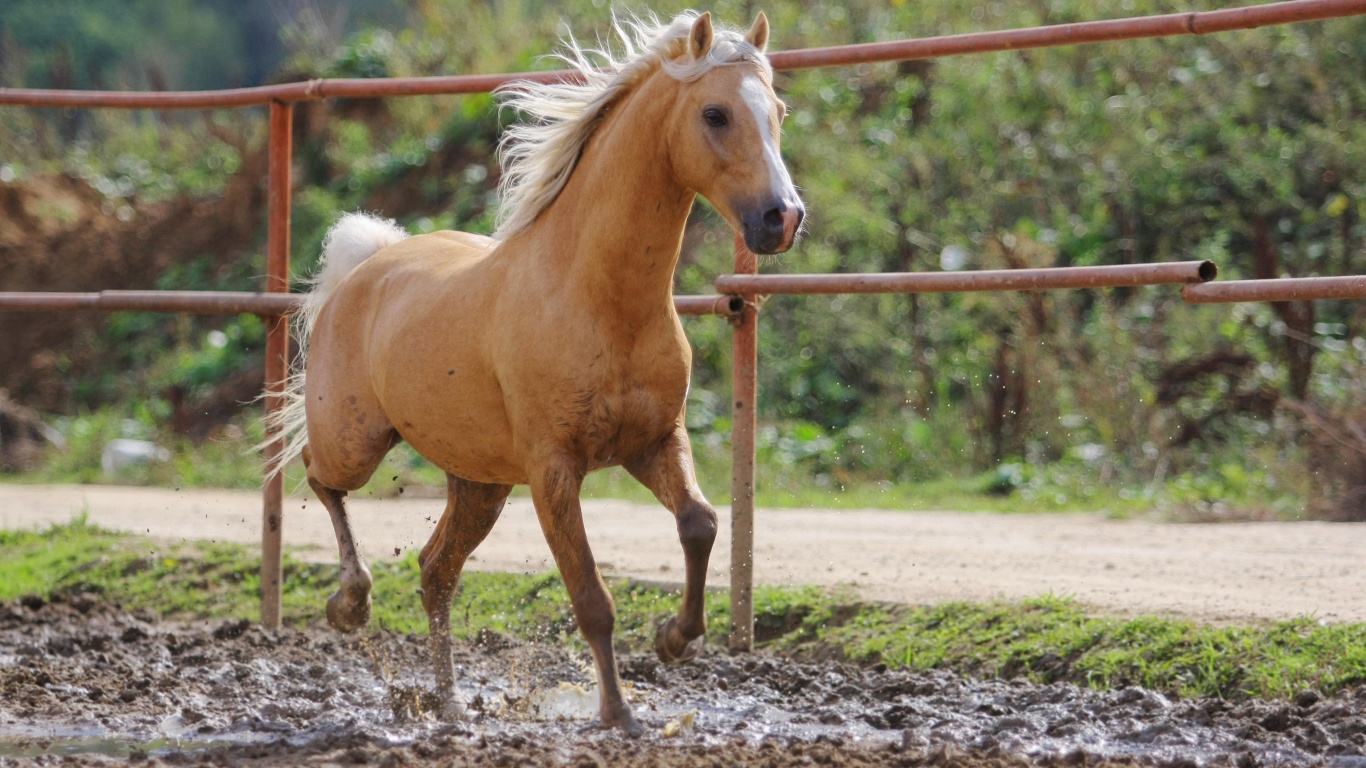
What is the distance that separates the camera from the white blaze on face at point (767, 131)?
3337 mm

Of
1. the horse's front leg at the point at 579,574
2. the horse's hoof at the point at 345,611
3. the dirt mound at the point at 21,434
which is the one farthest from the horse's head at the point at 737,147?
the dirt mound at the point at 21,434

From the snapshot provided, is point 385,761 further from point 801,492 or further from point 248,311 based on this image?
point 801,492

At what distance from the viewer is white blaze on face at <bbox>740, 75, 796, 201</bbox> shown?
10.9ft

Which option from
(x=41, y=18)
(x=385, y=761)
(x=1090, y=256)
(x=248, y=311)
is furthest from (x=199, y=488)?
(x=41, y=18)

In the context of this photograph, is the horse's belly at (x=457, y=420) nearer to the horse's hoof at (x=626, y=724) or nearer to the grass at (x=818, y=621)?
the horse's hoof at (x=626, y=724)

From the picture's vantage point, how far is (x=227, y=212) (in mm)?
15859

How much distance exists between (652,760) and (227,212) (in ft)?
45.2

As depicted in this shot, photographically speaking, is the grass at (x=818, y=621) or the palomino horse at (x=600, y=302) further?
the grass at (x=818, y=621)

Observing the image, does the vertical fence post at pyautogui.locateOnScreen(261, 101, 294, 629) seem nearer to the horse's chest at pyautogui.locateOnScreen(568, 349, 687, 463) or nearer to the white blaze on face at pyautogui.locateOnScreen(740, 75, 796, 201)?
the horse's chest at pyautogui.locateOnScreen(568, 349, 687, 463)

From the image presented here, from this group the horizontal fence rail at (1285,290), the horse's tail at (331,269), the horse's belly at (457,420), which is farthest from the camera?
the horse's tail at (331,269)

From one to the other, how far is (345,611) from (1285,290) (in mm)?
2972

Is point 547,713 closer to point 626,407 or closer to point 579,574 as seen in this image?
point 579,574

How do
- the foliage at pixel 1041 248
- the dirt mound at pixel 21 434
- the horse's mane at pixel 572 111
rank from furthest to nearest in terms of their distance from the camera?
the dirt mound at pixel 21 434 → the foliage at pixel 1041 248 → the horse's mane at pixel 572 111

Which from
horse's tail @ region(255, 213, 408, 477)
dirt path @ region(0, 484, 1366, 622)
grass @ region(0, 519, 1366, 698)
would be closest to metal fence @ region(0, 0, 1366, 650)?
horse's tail @ region(255, 213, 408, 477)
